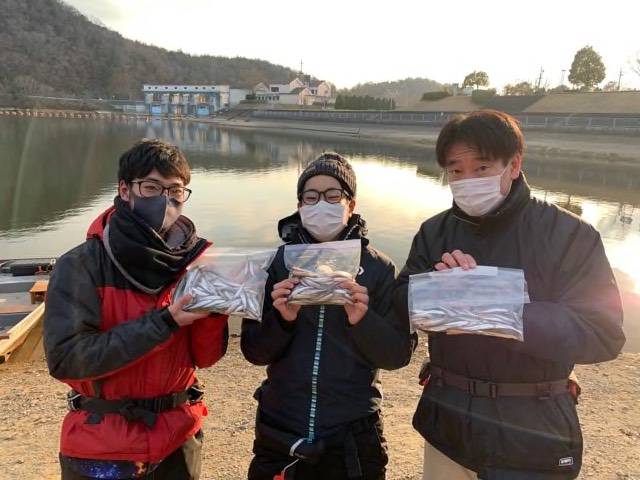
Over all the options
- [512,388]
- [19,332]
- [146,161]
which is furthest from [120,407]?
[19,332]

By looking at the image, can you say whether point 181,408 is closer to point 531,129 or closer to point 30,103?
point 531,129

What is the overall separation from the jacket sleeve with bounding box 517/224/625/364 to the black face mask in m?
1.67

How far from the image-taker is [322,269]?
6.95ft

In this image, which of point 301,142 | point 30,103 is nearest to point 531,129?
point 301,142

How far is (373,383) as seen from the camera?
8.13 feet

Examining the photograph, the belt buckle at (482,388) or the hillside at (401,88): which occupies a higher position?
the hillside at (401,88)

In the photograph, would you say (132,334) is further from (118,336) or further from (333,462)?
(333,462)

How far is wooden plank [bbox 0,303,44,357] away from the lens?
258 inches

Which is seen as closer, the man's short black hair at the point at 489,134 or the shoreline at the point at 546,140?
the man's short black hair at the point at 489,134

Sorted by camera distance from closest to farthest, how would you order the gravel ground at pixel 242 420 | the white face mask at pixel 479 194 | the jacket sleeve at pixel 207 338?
the white face mask at pixel 479 194 < the jacket sleeve at pixel 207 338 < the gravel ground at pixel 242 420

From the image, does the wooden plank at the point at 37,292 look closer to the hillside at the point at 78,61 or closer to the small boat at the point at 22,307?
the small boat at the point at 22,307

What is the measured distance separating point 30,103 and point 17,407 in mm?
131941

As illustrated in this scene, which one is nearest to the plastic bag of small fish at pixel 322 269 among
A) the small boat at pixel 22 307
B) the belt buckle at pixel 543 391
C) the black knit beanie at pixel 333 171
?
the black knit beanie at pixel 333 171

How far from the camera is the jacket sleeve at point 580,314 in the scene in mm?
1937
